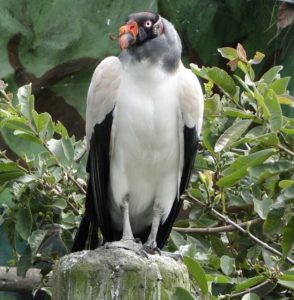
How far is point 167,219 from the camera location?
12.5 ft

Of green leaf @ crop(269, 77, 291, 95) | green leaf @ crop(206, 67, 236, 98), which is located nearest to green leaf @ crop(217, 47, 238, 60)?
green leaf @ crop(206, 67, 236, 98)

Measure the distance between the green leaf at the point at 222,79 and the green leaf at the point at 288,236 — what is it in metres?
0.63

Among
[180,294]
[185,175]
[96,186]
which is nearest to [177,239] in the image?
[185,175]

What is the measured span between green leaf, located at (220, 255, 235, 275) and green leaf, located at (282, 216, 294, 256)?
0.76 ft

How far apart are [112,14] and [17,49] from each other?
535mm

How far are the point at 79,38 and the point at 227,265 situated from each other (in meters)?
2.21

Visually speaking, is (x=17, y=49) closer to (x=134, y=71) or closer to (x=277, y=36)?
(x=277, y=36)

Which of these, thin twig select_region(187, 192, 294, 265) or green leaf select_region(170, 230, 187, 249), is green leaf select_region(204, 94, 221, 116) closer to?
thin twig select_region(187, 192, 294, 265)

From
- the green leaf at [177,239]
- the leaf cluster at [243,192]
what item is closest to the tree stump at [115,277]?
the leaf cluster at [243,192]

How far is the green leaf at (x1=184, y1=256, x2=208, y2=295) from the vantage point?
291 centimetres

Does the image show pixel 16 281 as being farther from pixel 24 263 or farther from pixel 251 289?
pixel 251 289

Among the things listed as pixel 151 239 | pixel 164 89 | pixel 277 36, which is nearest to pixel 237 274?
pixel 151 239

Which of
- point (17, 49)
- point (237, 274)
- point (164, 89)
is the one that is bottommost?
point (237, 274)

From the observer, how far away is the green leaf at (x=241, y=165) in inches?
130
